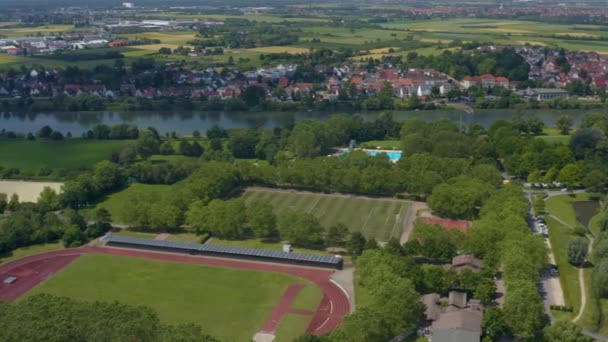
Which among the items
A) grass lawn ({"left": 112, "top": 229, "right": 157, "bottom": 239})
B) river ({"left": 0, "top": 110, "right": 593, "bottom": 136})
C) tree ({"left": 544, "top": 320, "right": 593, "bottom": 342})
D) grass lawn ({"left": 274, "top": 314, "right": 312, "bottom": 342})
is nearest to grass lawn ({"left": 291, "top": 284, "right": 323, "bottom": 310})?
grass lawn ({"left": 274, "top": 314, "right": 312, "bottom": 342})

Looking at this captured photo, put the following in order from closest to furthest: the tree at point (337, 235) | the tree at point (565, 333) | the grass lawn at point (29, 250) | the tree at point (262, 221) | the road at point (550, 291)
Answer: the tree at point (565, 333) → the road at point (550, 291) → the grass lawn at point (29, 250) → the tree at point (337, 235) → the tree at point (262, 221)

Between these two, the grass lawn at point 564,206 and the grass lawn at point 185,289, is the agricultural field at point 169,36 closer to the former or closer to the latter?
the grass lawn at point 564,206

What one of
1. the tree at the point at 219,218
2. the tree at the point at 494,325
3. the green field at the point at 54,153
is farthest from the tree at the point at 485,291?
the green field at the point at 54,153

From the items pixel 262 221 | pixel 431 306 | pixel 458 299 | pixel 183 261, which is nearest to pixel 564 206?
pixel 458 299

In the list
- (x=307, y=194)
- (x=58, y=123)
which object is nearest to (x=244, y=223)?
(x=307, y=194)

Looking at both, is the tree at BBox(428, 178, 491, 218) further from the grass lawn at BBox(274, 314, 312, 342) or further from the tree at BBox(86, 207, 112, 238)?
the tree at BBox(86, 207, 112, 238)
